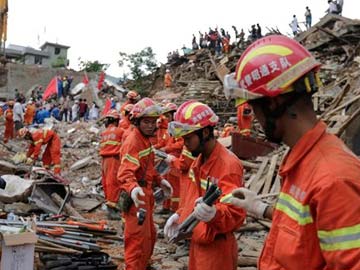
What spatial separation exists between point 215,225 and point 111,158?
5.68m

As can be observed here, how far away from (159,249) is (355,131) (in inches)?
160

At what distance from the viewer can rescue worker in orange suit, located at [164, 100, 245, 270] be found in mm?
3283

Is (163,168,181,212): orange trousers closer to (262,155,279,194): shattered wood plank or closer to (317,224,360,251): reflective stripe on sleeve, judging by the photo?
(262,155,279,194): shattered wood plank

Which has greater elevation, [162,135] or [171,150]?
[162,135]

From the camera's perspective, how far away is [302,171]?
182 centimetres

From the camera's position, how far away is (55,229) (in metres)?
6.36

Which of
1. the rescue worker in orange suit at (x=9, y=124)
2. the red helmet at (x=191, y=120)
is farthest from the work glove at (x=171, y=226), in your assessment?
the rescue worker in orange suit at (x=9, y=124)

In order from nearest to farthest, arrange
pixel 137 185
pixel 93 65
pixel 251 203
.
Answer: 1. pixel 251 203
2. pixel 137 185
3. pixel 93 65

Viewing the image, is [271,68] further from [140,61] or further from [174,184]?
[140,61]

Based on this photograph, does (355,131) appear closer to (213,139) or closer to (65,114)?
(213,139)

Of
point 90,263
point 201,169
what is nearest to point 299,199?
point 201,169

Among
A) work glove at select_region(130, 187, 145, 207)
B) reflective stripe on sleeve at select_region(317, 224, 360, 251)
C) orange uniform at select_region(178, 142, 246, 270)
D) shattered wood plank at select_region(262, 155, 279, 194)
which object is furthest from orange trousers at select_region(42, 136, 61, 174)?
reflective stripe on sleeve at select_region(317, 224, 360, 251)

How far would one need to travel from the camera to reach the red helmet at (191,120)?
3619 mm

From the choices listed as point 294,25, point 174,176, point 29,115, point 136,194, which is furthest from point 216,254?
point 294,25
